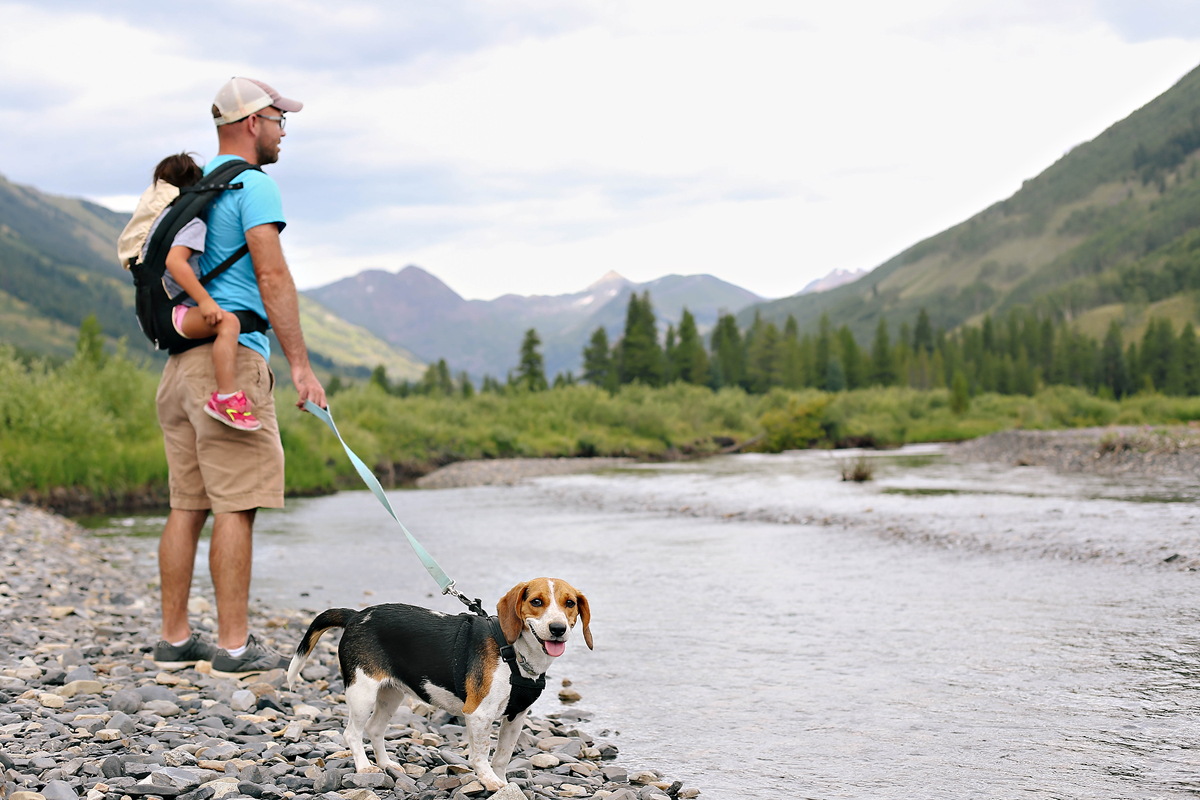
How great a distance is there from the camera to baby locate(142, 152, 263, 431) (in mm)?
4613

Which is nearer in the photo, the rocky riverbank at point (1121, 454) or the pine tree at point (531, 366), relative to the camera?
the rocky riverbank at point (1121, 454)

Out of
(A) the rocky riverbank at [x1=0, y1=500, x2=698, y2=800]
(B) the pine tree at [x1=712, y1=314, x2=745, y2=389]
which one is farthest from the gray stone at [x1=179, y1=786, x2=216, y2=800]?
(B) the pine tree at [x1=712, y1=314, x2=745, y2=389]

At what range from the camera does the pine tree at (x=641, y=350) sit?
8381cm

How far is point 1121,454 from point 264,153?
1063 inches

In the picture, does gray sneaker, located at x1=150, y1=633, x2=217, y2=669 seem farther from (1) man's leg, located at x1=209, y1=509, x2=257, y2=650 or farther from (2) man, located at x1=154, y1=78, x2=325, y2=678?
(1) man's leg, located at x1=209, y1=509, x2=257, y2=650

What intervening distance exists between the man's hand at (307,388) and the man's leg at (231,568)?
820 mm

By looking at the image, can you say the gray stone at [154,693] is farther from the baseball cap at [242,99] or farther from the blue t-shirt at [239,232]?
the baseball cap at [242,99]

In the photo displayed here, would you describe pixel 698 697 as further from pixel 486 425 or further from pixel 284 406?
pixel 486 425

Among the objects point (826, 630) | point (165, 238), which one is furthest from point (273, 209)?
point (826, 630)

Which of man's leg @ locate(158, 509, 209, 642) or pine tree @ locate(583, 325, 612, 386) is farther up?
pine tree @ locate(583, 325, 612, 386)

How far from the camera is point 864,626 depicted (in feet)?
24.6

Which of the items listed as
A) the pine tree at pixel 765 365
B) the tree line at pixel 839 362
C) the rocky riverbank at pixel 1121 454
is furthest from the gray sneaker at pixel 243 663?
the pine tree at pixel 765 365

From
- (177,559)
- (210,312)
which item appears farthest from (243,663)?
(210,312)

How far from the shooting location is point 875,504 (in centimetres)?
1723
